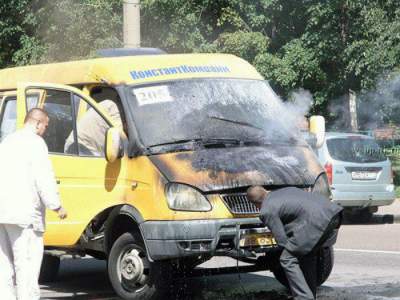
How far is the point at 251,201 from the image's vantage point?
7.93m

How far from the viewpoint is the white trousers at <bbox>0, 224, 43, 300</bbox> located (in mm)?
7777

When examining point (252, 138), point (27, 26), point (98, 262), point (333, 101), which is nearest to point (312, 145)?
point (252, 138)

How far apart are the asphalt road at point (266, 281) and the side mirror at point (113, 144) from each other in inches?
60.8

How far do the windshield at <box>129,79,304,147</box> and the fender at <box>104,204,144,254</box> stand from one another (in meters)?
0.61

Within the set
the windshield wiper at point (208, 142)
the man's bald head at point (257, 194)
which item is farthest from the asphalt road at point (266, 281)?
the man's bald head at point (257, 194)

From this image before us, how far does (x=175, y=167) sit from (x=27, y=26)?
13852 mm

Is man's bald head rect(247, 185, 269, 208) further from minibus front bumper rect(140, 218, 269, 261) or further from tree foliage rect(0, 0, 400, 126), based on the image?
tree foliage rect(0, 0, 400, 126)

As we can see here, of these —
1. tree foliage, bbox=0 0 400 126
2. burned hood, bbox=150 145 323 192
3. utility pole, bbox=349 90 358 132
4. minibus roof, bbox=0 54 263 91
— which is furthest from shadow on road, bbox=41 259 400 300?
utility pole, bbox=349 90 358 132

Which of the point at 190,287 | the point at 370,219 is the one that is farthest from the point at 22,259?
the point at 370,219

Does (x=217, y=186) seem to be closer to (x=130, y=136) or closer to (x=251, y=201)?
(x=251, y=201)

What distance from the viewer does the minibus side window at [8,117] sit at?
10023mm

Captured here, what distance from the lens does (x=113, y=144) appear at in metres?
8.66

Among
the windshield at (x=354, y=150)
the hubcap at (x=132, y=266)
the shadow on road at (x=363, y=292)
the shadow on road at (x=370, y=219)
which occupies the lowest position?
the shadow on road at (x=370, y=219)

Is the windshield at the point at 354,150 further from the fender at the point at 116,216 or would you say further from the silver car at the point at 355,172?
the fender at the point at 116,216
